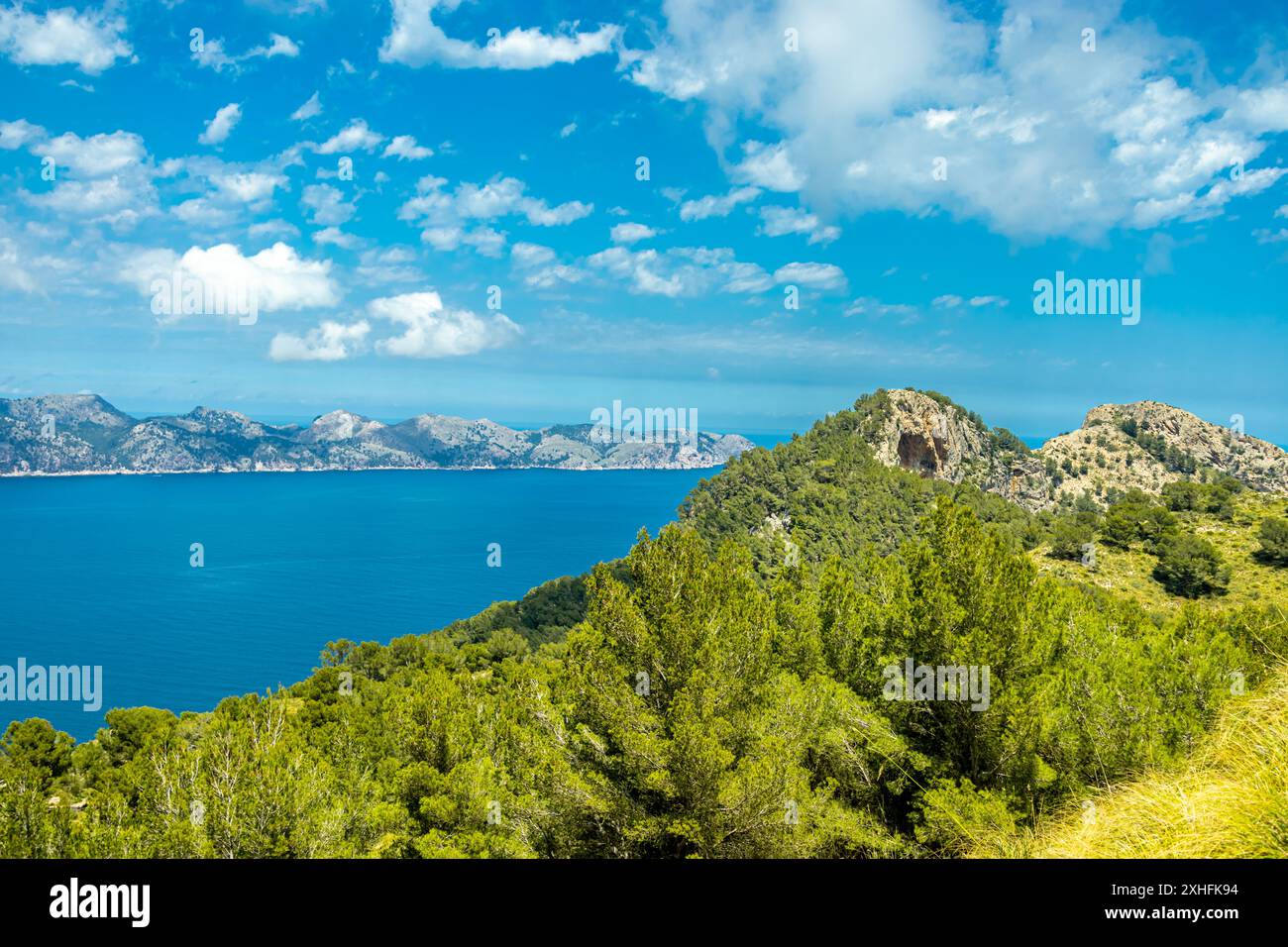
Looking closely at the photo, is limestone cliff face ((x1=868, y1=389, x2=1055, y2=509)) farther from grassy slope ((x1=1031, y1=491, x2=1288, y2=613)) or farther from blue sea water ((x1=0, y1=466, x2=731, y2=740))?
blue sea water ((x1=0, y1=466, x2=731, y2=740))

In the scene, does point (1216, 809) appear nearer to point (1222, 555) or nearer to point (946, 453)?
point (1222, 555)

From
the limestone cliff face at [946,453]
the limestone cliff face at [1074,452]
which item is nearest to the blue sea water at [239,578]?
the limestone cliff face at [946,453]

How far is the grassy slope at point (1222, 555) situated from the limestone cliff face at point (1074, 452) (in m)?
40.9

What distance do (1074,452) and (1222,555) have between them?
246 feet

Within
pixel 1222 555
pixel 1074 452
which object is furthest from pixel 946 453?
pixel 1222 555

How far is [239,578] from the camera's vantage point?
10356 centimetres

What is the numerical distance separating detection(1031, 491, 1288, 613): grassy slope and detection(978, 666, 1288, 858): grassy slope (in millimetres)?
38614

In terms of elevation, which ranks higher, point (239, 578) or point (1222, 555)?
point (1222, 555)

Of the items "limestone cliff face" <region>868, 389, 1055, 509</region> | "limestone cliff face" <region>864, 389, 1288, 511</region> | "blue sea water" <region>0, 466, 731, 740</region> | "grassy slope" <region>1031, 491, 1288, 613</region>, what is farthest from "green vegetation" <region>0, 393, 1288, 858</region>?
"limestone cliff face" <region>864, 389, 1288, 511</region>

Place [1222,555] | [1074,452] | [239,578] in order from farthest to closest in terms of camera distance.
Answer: [1074,452] < [239,578] < [1222,555]

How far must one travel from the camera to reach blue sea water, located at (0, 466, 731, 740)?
70.5m

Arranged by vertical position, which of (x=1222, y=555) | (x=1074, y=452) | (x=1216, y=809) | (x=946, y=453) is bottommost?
(x=1222, y=555)

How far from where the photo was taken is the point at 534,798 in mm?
12828
